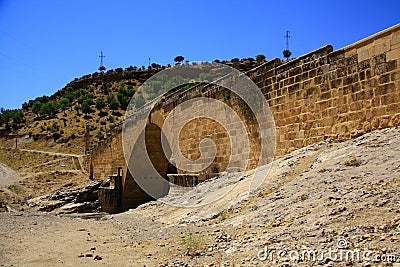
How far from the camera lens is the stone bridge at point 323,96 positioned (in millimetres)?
6184

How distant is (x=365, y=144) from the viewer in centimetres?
579

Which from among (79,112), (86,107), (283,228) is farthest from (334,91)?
(79,112)

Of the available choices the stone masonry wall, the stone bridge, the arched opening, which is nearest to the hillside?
the arched opening

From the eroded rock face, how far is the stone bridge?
973cm

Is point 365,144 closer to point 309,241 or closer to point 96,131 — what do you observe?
point 309,241

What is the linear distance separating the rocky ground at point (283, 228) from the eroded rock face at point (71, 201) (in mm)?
10001

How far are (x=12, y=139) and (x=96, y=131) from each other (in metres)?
10.4

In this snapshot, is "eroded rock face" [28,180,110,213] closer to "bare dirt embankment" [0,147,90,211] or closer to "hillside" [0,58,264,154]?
"bare dirt embankment" [0,147,90,211]

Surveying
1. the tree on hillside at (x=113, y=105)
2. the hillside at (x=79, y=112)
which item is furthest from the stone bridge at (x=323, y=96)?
the tree on hillside at (x=113, y=105)

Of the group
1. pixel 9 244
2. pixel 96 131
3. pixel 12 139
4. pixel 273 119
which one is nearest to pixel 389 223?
pixel 273 119

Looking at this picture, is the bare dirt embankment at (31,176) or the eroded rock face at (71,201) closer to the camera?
the bare dirt embankment at (31,176)

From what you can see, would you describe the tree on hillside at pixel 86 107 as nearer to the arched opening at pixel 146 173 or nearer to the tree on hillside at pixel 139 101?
the tree on hillside at pixel 139 101

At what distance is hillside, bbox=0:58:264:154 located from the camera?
44250 mm

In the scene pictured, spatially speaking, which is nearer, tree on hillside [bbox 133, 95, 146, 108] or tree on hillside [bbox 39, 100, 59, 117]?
tree on hillside [bbox 133, 95, 146, 108]
